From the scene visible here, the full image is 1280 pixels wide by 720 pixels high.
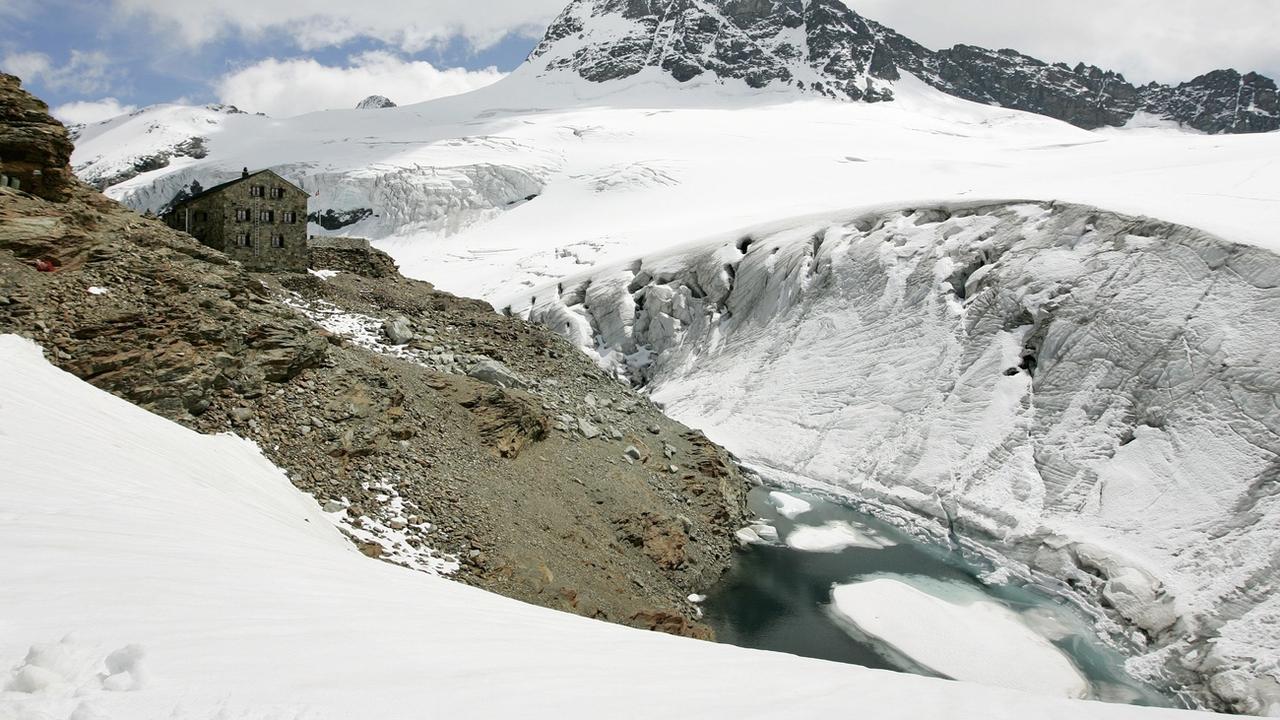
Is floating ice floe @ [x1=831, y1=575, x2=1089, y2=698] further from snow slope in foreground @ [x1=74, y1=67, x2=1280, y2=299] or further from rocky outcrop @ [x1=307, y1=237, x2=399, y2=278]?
rocky outcrop @ [x1=307, y1=237, x2=399, y2=278]

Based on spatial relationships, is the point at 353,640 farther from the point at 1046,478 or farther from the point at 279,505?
the point at 1046,478

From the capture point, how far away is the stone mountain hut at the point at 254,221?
3269 cm

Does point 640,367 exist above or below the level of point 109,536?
below

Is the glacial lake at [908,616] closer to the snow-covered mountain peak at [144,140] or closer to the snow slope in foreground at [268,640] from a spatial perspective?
the snow slope in foreground at [268,640]

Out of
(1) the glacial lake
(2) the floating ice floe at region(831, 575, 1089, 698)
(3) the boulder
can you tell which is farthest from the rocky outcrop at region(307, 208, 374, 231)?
(2) the floating ice floe at region(831, 575, 1089, 698)

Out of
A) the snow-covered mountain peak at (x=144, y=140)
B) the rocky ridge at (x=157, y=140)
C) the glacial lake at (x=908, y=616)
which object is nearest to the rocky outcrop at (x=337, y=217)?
the rocky ridge at (x=157, y=140)

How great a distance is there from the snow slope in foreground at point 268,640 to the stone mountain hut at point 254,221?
24.1 metres

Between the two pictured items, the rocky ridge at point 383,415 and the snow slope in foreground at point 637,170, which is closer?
the rocky ridge at point 383,415

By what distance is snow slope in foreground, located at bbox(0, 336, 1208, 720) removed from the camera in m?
4.99

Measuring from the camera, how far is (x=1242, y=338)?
28.0 m

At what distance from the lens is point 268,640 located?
5988 mm

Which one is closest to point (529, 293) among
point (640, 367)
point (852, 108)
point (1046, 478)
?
point (640, 367)

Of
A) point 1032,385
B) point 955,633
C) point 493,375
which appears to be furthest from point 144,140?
point 955,633

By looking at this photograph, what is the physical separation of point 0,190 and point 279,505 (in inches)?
406
